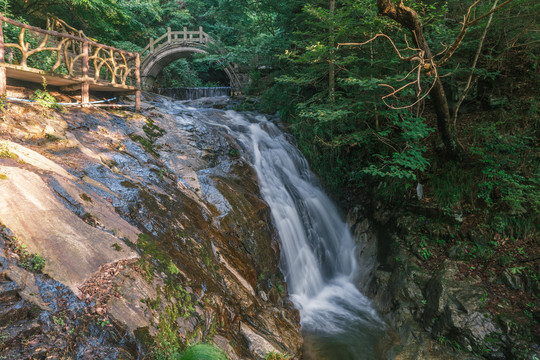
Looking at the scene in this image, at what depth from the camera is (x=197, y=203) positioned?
17.2 ft

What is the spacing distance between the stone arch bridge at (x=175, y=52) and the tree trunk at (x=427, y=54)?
41.2ft

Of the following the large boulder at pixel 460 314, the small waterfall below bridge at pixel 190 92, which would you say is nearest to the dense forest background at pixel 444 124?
the large boulder at pixel 460 314

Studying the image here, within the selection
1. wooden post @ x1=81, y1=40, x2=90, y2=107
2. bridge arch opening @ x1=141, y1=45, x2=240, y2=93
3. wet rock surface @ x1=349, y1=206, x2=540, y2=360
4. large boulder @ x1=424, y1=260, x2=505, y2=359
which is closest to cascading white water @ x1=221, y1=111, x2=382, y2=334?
wet rock surface @ x1=349, y1=206, x2=540, y2=360

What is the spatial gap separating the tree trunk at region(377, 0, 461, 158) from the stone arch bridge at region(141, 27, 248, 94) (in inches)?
495

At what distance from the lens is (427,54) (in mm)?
4340

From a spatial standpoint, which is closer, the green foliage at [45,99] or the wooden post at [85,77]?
the green foliage at [45,99]

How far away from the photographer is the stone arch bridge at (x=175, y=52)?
16.9 meters

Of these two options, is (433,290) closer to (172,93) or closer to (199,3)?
(172,93)

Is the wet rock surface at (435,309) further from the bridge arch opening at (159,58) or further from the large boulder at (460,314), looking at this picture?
the bridge arch opening at (159,58)

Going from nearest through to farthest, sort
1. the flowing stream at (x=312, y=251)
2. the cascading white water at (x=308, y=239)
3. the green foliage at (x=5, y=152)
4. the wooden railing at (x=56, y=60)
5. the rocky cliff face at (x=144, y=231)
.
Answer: the rocky cliff face at (x=144, y=231) < the green foliage at (x=5, y=152) < the wooden railing at (x=56, y=60) < the flowing stream at (x=312, y=251) < the cascading white water at (x=308, y=239)

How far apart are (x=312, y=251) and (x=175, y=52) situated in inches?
656

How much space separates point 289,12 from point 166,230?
9876 millimetres

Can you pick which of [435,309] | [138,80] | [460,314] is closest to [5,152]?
[138,80]

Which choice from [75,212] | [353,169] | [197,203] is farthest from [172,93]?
[75,212]
